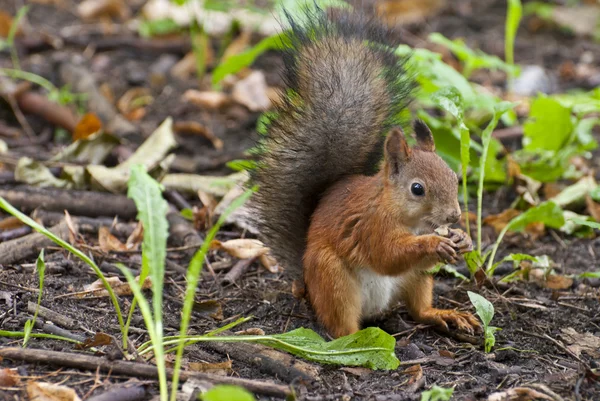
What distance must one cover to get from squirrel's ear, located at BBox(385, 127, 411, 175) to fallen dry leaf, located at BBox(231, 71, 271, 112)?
2.69 meters

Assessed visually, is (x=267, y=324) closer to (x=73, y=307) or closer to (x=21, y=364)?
(x=73, y=307)

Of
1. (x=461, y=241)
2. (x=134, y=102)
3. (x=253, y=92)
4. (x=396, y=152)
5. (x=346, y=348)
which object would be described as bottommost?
(x=346, y=348)

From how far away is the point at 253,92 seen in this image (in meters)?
5.84

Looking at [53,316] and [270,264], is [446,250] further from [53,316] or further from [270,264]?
[53,316]

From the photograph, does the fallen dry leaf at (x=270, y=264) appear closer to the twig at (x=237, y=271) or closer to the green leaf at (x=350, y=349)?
the twig at (x=237, y=271)

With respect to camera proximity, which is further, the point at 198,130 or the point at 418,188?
the point at 198,130

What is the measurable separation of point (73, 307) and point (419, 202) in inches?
Answer: 52.3

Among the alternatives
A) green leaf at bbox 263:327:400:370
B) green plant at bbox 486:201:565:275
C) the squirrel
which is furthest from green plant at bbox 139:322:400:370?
green plant at bbox 486:201:565:275

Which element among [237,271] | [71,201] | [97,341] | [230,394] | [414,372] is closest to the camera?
[230,394]

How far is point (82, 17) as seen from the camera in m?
7.21

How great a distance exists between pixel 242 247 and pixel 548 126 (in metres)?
1.82

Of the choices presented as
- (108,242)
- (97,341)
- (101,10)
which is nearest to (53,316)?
(97,341)

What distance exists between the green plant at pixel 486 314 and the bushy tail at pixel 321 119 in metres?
0.73

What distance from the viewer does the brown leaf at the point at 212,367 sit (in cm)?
261
